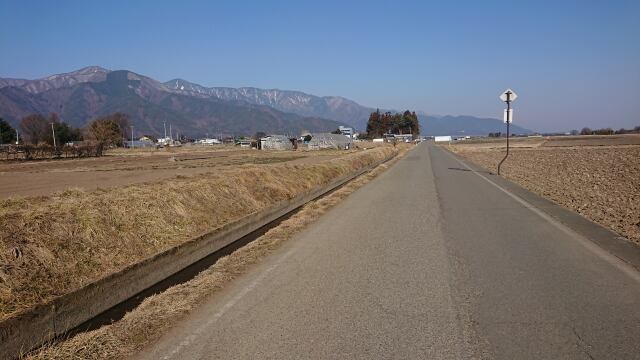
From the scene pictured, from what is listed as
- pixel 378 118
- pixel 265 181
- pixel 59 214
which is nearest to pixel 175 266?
pixel 59 214

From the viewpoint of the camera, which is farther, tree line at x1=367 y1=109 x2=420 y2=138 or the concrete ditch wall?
tree line at x1=367 y1=109 x2=420 y2=138

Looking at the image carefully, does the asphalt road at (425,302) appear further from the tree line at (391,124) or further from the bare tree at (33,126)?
the tree line at (391,124)

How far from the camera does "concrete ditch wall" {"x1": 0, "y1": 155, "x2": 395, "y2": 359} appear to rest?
4852mm

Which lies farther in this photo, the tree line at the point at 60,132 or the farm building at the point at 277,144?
the tree line at the point at 60,132

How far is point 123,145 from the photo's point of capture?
468ft

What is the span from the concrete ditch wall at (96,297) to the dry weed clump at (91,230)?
0.57 feet

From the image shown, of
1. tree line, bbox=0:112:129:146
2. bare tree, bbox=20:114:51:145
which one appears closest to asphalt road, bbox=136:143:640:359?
tree line, bbox=0:112:129:146

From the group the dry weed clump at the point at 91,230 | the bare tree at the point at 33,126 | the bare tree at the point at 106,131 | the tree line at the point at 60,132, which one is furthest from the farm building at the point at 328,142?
the bare tree at the point at 33,126

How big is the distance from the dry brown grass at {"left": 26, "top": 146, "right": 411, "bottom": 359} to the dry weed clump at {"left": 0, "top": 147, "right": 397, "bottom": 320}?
2.64ft

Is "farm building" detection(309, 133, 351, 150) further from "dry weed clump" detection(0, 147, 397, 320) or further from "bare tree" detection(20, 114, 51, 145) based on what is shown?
"bare tree" detection(20, 114, 51, 145)

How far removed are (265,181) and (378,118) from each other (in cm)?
18191

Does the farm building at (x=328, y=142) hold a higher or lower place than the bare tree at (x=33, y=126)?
lower

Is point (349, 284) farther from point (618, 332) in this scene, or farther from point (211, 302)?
point (618, 332)

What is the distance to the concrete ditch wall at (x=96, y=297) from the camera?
4.85 meters
